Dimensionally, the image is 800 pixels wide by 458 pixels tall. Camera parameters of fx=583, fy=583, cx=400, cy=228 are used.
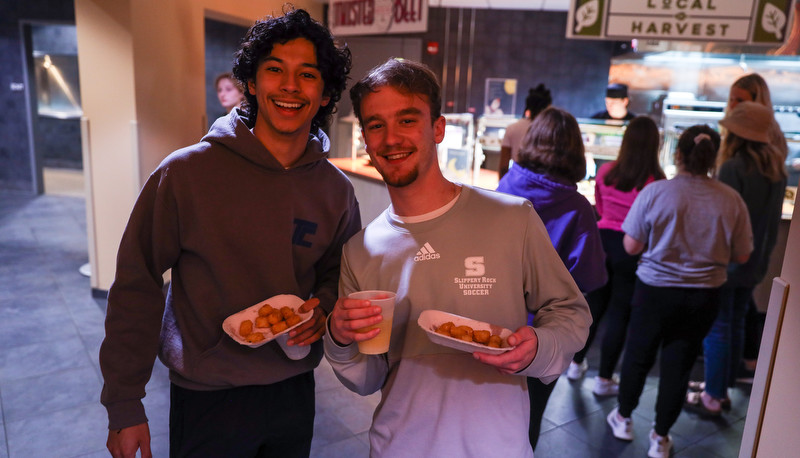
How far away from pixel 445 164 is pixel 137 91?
2.39 m

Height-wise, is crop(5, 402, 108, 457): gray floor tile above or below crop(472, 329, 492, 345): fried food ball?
below

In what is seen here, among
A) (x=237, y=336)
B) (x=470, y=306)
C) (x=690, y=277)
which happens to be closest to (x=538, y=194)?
(x=690, y=277)

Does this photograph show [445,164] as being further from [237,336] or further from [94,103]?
[237,336]

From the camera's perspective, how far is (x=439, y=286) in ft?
4.39

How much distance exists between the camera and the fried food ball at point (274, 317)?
1360 mm

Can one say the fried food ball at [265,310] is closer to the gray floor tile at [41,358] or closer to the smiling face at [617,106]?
the gray floor tile at [41,358]

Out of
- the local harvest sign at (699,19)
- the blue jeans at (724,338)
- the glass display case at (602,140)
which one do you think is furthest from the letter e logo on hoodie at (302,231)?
the glass display case at (602,140)

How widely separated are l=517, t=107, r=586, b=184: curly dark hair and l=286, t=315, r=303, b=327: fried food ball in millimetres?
1359

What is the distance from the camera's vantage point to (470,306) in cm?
134

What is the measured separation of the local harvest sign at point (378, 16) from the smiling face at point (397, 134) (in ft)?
9.60

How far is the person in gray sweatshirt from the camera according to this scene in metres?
1.31

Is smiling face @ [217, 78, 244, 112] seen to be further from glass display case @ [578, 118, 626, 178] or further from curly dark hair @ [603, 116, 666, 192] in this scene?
curly dark hair @ [603, 116, 666, 192]

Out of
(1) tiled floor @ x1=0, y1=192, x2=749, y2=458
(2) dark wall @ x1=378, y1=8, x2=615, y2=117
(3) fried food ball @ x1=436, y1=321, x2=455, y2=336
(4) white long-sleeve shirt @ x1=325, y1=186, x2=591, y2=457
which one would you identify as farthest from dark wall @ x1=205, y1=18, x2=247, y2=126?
(3) fried food ball @ x1=436, y1=321, x2=455, y2=336

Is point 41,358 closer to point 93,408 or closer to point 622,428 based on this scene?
point 93,408
